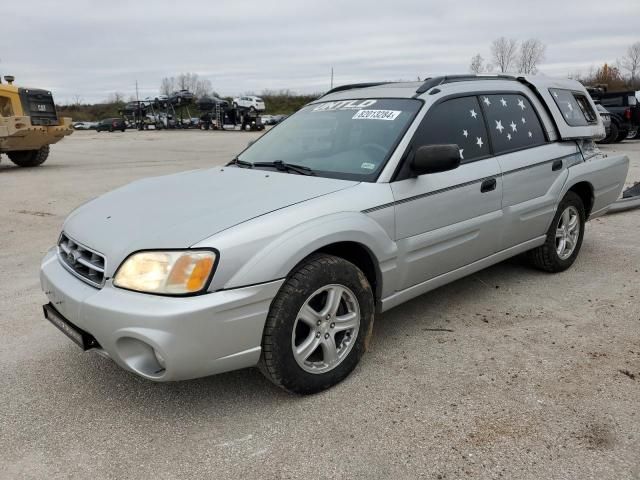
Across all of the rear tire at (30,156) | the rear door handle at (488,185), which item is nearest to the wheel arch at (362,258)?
the rear door handle at (488,185)

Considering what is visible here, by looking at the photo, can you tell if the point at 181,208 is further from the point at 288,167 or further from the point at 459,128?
the point at 459,128

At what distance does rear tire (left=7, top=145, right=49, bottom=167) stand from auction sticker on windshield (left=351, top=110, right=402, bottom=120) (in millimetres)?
13213

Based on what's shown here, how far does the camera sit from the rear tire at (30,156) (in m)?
14.2

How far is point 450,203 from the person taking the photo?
3354mm

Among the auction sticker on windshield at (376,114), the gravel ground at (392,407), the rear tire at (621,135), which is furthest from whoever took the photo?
the rear tire at (621,135)

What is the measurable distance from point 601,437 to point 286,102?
3225 inches

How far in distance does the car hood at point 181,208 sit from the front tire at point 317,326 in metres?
0.40

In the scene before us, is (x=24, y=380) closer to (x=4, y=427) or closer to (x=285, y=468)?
(x=4, y=427)

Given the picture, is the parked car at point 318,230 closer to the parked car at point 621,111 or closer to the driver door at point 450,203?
the driver door at point 450,203

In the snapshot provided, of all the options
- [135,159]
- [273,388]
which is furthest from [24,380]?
[135,159]

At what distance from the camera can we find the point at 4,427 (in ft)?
8.35

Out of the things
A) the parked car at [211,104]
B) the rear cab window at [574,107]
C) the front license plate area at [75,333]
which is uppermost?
the rear cab window at [574,107]

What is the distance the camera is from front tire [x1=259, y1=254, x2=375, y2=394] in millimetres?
2539

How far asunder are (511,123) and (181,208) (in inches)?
101
